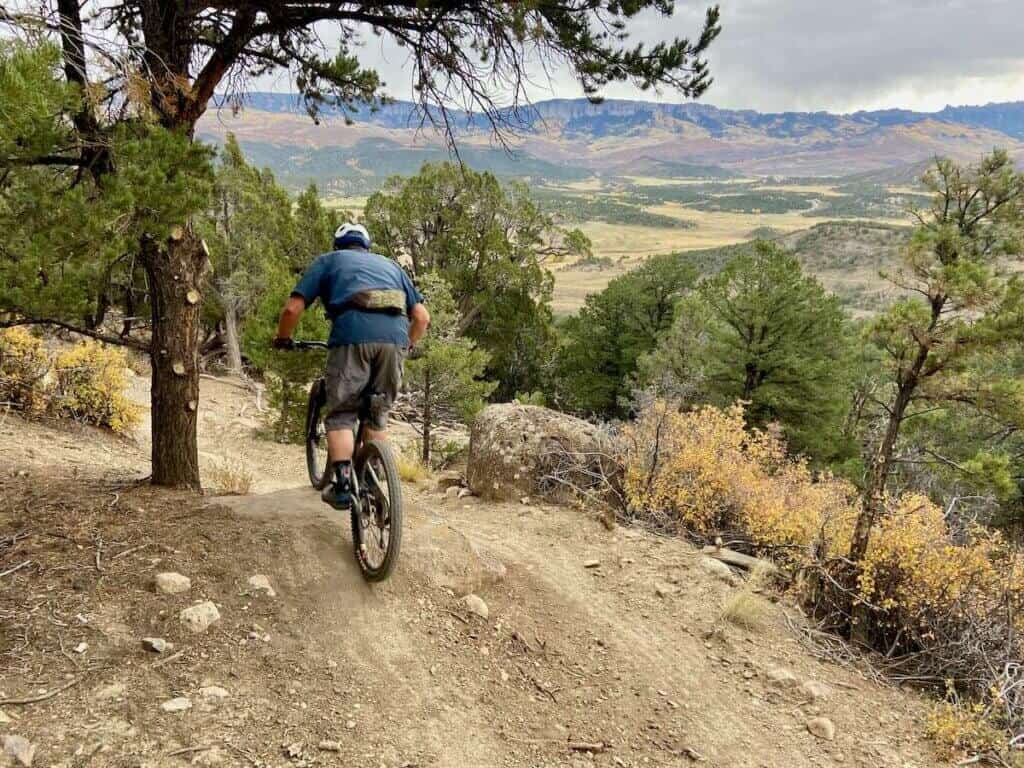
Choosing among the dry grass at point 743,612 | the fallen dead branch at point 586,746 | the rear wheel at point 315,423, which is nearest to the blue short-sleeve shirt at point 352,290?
the rear wheel at point 315,423

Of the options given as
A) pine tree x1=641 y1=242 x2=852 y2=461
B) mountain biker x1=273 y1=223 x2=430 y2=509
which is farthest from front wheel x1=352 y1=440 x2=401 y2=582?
pine tree x1=641 y1=242 x2=852 y2=461

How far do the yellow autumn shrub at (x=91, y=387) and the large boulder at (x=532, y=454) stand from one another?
551 cm

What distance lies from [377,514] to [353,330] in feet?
3.82

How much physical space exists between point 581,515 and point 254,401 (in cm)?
1497

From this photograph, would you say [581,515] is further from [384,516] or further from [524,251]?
[524,251]

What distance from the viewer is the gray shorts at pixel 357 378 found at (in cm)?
390

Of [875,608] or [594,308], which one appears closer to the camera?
[875,608]

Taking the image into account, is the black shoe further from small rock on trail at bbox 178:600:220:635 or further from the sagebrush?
the sagebrush

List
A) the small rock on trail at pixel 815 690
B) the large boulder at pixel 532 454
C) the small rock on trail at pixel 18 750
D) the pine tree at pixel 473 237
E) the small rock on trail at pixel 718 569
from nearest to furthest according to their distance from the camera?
1. the small rock on trail at pixel 18 750
2. the small rock on trail at pixel 815 690
3. the small rock on trail at pixel 718 569
4. the large boulder at pixel 532 454
5. the pine tree at pixel 473 237

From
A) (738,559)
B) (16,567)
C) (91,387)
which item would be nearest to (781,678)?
(738,559)

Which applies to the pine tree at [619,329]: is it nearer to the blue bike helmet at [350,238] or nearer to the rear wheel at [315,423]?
the rear wheel at [315,423]

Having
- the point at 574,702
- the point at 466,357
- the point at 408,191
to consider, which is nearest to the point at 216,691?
the point at 574,702

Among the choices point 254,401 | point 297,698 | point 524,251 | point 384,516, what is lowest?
point 254,401

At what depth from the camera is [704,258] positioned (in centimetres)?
8569
